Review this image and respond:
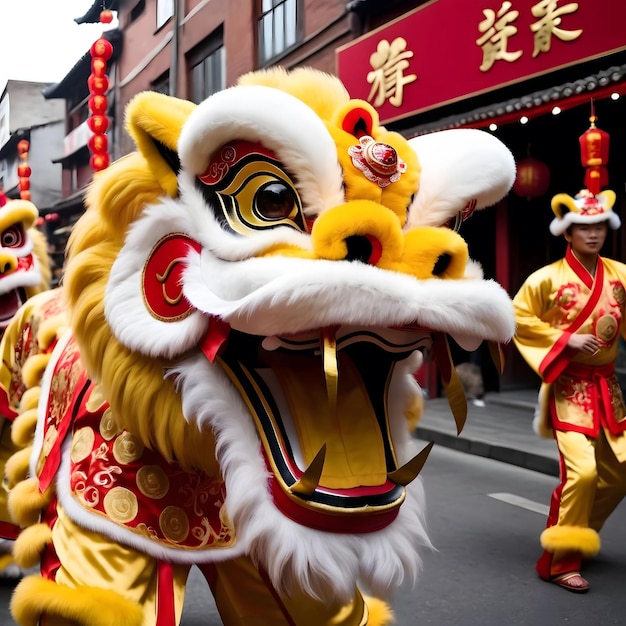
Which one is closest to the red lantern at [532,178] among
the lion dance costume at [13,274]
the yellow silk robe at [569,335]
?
the yellow silk robe at [569,335]

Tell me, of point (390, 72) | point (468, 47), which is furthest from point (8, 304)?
point (390, 72)

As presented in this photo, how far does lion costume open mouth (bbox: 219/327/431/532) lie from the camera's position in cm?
137

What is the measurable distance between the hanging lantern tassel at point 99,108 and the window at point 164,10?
A: 20.6 ft

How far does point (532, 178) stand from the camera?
7.31m

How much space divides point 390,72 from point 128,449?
25.8ft

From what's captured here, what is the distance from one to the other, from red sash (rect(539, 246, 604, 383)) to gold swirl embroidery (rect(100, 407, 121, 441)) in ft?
8.59

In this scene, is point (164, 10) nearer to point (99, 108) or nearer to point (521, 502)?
point (521, 502)

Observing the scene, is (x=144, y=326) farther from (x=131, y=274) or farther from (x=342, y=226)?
(x=342, y=226)

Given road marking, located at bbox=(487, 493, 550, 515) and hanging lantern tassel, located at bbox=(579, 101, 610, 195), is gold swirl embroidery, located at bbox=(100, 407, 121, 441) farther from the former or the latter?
road marking, located at bbox=(487, 493, 550, 515)

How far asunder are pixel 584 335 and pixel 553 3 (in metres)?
4.11

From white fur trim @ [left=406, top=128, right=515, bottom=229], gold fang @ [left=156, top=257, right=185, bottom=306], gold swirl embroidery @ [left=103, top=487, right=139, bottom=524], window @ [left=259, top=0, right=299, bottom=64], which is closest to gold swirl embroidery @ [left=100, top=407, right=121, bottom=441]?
gold swirl embroidery @ [left=103, top=487, right=139, bottom=524]

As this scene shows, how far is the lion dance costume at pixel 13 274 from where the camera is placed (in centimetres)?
346

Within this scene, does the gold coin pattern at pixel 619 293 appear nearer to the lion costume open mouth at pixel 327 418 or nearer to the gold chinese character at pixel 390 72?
the lion costume open mouth at pixel 327 418

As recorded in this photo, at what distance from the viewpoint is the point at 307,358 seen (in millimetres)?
1505
